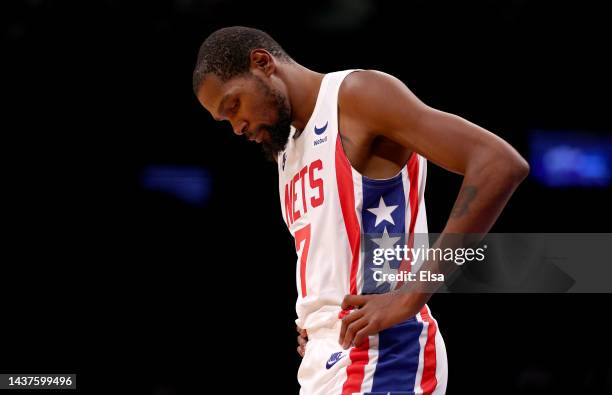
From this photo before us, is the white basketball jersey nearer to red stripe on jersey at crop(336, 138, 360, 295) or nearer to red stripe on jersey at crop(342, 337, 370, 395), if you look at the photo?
red stripe on jersey at crop(336, 138, 360, 295)

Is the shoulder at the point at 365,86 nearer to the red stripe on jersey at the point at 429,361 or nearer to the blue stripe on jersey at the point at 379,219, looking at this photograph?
the blue stripe on jersey at the point at 379,219

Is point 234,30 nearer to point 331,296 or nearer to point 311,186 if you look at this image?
point 311,186

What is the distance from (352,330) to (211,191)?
2.91 m

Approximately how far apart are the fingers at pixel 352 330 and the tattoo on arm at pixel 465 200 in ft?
1.06

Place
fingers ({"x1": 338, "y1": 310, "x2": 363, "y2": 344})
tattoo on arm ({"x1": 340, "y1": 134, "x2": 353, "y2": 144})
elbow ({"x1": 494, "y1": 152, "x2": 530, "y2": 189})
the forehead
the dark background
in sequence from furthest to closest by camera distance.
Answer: the dark background, the forehead, tattoo on arm ({"x1": 340, "y1": 134, "x2": 353, "y2": 144}), fingers ({"x1": 338, "y1": 310, "x2": 363, "y2": 344}), elbow ({"x1": 494, "y1": 152, "x2": 530, "y2": 189})

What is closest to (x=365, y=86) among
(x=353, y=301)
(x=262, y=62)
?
(x=262, y=62)

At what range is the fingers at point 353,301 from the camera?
178 cm

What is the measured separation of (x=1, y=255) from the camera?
440 cm

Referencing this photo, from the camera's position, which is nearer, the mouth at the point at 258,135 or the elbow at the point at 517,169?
the elbow at the point at 517,169

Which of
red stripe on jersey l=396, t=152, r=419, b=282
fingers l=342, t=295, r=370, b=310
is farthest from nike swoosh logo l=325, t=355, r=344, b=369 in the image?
red stripe on jersey l=396, t=152, r=419, b=282

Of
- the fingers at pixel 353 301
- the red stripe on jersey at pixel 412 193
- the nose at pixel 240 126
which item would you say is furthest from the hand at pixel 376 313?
the nose at pixel 240 126

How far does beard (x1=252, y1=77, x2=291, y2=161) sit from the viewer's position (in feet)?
6.72

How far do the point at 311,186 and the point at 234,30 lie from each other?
510mm

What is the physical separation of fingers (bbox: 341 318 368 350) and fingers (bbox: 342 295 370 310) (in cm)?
5
